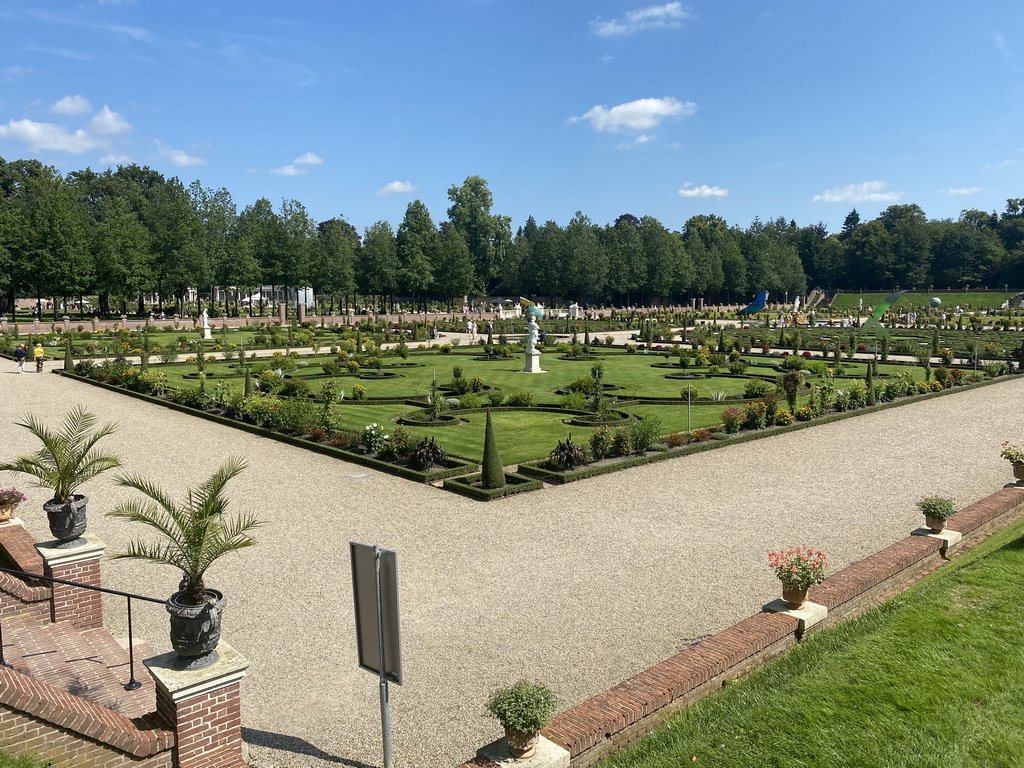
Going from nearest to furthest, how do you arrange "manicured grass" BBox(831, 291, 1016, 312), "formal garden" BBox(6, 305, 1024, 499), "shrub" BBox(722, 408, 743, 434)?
"formal garden" BBox(6, 305, 1024, 499), "shrub" BBox(722, 408, 743, 434), "manicured grass" BBox(831, 291, 1016, 312)

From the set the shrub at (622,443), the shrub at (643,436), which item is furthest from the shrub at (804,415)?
the shrub at (622,443)

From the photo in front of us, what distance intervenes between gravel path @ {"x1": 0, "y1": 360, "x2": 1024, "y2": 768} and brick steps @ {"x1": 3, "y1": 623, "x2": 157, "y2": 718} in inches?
26.9

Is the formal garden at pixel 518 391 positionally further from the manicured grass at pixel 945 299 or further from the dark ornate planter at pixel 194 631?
the manicured grass at pixel 945 299

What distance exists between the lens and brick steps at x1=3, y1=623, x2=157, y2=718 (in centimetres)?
726

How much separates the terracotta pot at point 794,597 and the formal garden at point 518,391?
7.06 m

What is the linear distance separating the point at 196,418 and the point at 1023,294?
115856mm

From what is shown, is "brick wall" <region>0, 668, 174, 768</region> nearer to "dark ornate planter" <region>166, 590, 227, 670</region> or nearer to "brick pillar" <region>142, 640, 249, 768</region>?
"brick pillar" <region>142, 640, 249, 768</region>

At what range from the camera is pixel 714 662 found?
7.30m

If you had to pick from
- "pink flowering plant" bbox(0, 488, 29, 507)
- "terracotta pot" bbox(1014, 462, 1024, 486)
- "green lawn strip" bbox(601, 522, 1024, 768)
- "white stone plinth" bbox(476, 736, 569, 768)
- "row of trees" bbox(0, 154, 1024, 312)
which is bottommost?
"green lawn strip" bbox(601, 522, 1024, 768)

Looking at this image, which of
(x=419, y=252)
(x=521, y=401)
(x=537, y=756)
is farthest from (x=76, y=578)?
(x=419, y=252)

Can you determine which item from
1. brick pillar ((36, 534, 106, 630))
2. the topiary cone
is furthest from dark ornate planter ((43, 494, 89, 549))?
the topiary cone

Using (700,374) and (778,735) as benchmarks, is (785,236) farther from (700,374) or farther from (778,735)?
(778,735)

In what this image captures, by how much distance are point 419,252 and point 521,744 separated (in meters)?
77.0

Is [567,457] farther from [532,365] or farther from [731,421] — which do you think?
[532,365]
